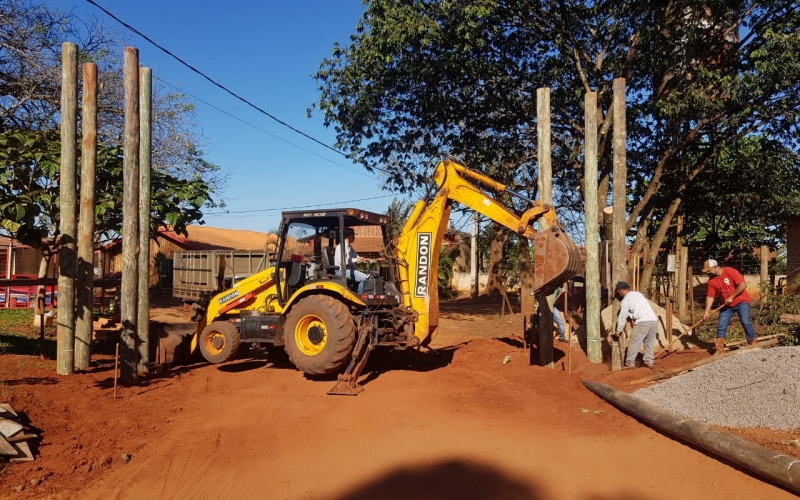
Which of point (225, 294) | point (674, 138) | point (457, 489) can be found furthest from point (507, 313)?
point (457, 489)

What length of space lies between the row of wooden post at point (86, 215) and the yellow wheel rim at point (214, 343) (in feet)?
5.44

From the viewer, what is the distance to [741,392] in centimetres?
677

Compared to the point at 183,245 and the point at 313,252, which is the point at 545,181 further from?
the point at 183,245

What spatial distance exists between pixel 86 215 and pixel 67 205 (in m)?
0.29

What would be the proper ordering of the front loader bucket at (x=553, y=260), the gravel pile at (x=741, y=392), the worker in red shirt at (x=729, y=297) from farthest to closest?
the worker in red shirt at (x=729, y=297)
the front loader bucket at (x=553, y=260)
the gravel pile at (x=741, y=392)

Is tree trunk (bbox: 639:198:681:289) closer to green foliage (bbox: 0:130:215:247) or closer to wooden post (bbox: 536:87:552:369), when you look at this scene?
wooden post (bbox: 536:87:552:369)

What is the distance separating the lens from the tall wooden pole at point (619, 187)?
9586mm

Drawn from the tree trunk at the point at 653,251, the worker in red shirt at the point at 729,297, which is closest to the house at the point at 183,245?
the tree trunk at the point at 653,251

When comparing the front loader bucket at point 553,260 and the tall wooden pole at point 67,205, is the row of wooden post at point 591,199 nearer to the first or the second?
the front loader bucket at point 553,260

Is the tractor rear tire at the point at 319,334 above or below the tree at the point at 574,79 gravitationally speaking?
below

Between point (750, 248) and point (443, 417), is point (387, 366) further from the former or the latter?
point (750, 248)

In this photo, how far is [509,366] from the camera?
989 cm

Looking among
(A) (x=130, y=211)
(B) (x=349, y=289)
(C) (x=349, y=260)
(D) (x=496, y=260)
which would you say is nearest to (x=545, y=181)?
(C) (x=349, y=260)

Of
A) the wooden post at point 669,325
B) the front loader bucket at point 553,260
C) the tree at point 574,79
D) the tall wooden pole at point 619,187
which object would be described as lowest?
the wooden post at point 669,325
